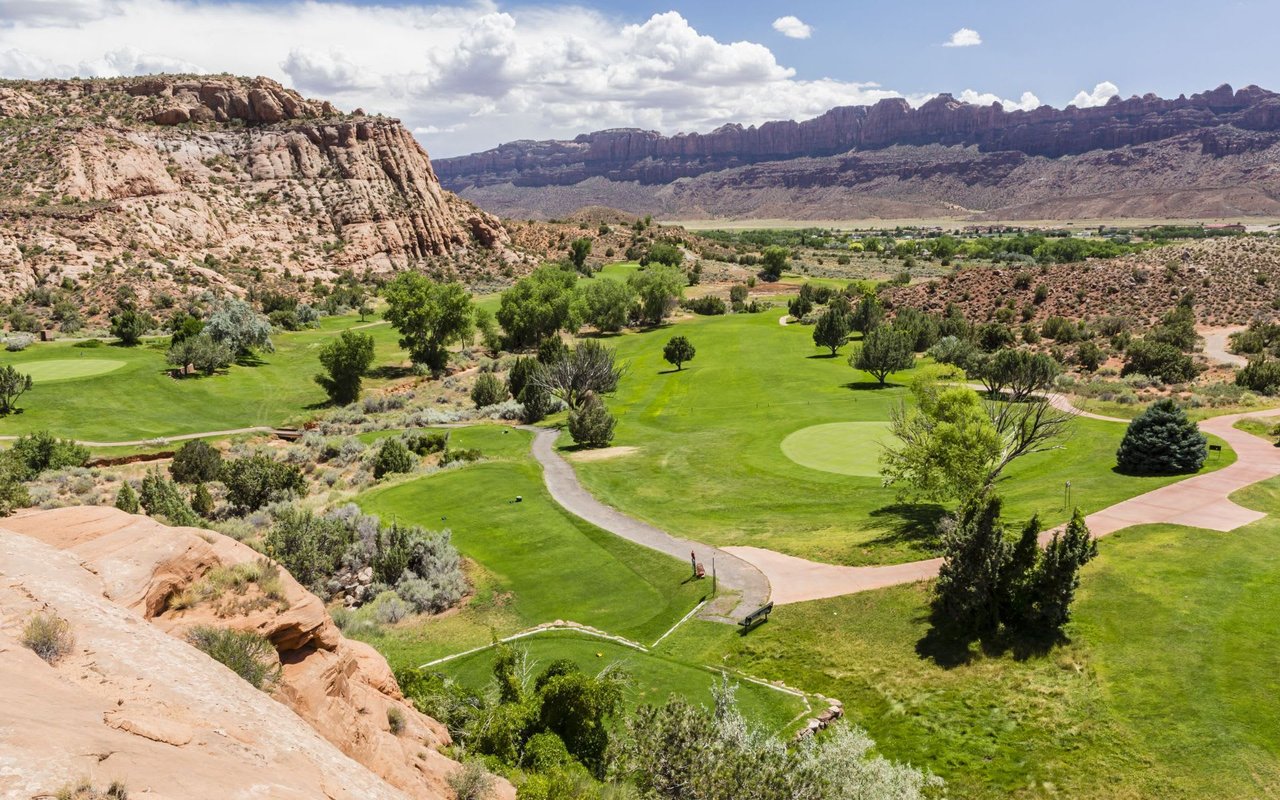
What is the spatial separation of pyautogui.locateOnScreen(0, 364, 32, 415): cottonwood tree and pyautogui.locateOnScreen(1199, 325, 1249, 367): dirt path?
90.3m

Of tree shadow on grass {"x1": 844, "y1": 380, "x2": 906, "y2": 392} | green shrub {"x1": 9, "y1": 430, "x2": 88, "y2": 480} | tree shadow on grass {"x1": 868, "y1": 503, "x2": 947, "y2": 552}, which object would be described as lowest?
tree shadow on grass {"x1": 844, "y1": 380, "x2": 906, "y2": 392}

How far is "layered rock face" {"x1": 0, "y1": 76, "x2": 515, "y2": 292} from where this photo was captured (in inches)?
3297

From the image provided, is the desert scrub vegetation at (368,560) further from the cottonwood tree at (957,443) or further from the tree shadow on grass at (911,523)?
the cottonwood tree at (957,443)

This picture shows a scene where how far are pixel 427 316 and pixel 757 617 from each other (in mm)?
54560

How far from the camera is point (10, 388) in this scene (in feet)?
150

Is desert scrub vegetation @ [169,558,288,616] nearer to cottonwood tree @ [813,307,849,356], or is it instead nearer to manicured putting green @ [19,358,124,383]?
manicured putting green @ [19,358,124,383]

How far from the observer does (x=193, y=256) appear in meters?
90.9

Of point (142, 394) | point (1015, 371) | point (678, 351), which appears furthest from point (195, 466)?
point (1015, 371)

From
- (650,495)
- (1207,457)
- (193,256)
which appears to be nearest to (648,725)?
(650,495)

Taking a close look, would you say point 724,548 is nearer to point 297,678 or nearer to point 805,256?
point 297,678

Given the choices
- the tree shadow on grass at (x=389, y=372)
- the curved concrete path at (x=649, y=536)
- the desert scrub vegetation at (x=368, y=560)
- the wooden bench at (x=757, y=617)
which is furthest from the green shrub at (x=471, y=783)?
the tree shadow on grass at (x=389, y=372)

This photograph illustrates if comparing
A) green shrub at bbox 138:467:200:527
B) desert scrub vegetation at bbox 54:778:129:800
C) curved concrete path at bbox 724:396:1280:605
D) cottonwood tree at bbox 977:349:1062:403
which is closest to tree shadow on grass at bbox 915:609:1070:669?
curved concrete path at bbox 724:396:1280:605

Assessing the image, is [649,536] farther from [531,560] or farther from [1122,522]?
[1122,522]

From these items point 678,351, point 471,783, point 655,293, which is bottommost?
point 678,351
